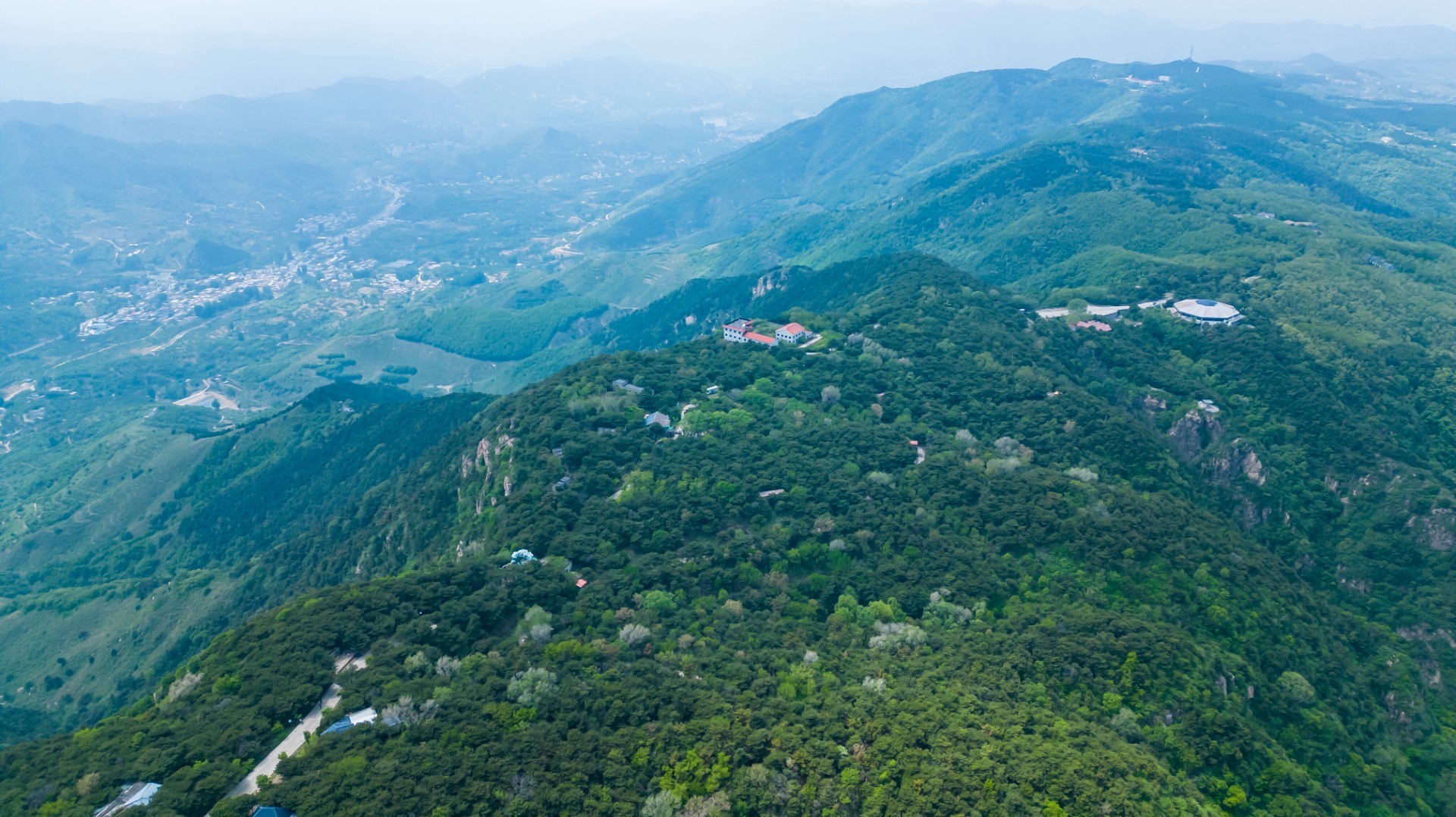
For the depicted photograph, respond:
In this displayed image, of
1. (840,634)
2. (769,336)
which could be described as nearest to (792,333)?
(769,336)

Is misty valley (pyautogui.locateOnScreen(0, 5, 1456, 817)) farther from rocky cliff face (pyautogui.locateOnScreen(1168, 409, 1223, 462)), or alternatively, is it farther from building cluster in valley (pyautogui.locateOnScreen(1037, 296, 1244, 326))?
building cluster in valley (pyautogui.locateOnScreen(1037, 296, 1244, 326))

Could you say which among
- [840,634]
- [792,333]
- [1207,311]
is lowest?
[840,634]

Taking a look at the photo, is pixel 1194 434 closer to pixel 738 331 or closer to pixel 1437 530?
pixel 1437 530

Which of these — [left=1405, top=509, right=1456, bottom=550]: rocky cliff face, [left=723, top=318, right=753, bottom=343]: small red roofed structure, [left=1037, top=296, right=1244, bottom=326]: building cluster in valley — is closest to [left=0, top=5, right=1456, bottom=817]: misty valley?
[left=1405, top=509, right=1456, bottom=550]: rocky cliff face

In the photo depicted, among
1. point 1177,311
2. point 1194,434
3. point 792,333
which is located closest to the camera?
point 1194,434

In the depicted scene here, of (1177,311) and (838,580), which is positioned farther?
(1177,311)

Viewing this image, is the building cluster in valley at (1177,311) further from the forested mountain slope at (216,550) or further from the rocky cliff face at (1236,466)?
the forested mountain slope at (216,550)

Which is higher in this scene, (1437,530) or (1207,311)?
(1207,311)

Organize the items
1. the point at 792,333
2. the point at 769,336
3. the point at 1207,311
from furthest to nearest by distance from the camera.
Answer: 1. the point at 1207,311
2. the point at 769,336
3. the point at 792,333
